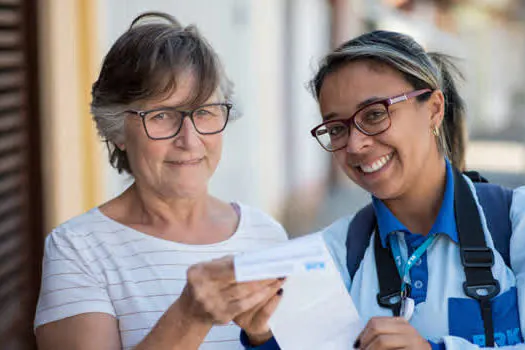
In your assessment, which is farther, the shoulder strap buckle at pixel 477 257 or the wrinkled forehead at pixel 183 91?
the wrinkled forehead at pixel 183 91

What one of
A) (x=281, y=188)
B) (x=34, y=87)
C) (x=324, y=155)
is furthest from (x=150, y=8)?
(x=324, y=155)

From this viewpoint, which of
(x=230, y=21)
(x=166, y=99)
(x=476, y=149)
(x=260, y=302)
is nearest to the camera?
(x=260, y=302)

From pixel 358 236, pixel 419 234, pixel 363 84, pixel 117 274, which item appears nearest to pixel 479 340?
pixel 419 234

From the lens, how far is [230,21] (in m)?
7.39

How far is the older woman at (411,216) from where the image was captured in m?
1.97

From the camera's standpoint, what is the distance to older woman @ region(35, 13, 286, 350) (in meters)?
2.18

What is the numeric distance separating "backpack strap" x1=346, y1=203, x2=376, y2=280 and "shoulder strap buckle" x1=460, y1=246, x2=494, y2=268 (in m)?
0.29

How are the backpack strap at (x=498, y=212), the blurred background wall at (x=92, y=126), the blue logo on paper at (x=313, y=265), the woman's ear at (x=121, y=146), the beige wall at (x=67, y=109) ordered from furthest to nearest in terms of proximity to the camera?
the beige wall at (x=67, y=109), the blurred background wall at (x=92, y=126), the woman's ear at (x=121, y=146), the backpack strap at (x=498, y=212), the blue logo on paper at (x=313, y=265)

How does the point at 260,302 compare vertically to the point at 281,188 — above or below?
above

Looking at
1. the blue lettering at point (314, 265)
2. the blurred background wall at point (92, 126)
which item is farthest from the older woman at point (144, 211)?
the blue lettering at point (314, 265)

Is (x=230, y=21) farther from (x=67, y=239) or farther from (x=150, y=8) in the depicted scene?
(x=67, y=239)

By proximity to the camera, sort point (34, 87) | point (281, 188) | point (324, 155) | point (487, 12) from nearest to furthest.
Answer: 1. point (34, 87)
2. point (281, 188)
3. point (324, 155)
4. point (487, 12)

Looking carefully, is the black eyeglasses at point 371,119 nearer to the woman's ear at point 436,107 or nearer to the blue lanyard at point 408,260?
the woman's ear at point 436,107

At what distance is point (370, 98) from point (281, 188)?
301 inches
